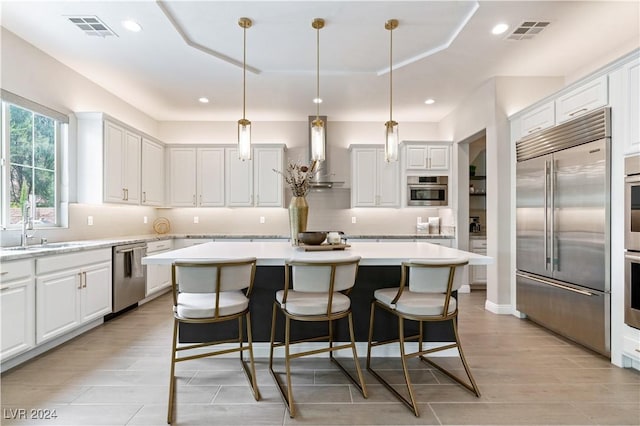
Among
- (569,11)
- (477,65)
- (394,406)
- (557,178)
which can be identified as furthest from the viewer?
(477,65)

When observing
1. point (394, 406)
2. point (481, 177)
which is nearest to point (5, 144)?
point (394, 406)

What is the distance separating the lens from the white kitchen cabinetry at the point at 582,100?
279cm

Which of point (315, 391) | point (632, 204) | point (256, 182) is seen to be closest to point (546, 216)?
point (632, 204)

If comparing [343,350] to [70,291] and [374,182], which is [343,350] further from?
[374,182]

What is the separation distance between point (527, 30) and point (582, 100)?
0.82 meters

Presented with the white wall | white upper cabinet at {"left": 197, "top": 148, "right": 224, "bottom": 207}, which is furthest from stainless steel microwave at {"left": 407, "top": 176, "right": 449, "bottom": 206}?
white upper cabinet at {"left": 197, "top": 148, "right": 224, "bottom": 207}

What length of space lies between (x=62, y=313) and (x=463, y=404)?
11.1 feet

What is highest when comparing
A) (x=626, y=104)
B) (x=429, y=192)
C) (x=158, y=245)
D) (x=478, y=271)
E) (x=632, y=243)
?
(x=626, y=104)

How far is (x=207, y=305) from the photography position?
2143 millimetres

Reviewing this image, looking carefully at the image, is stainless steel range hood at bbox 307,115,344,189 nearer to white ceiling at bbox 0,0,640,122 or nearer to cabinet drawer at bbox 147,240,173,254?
white ceiling at bbox 0,0,640,122

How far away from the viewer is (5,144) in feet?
10.2

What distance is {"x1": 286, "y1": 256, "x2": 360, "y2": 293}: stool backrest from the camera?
203cm

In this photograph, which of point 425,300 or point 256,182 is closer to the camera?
point 425,300

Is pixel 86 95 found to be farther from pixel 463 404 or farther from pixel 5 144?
pixel 463 404
